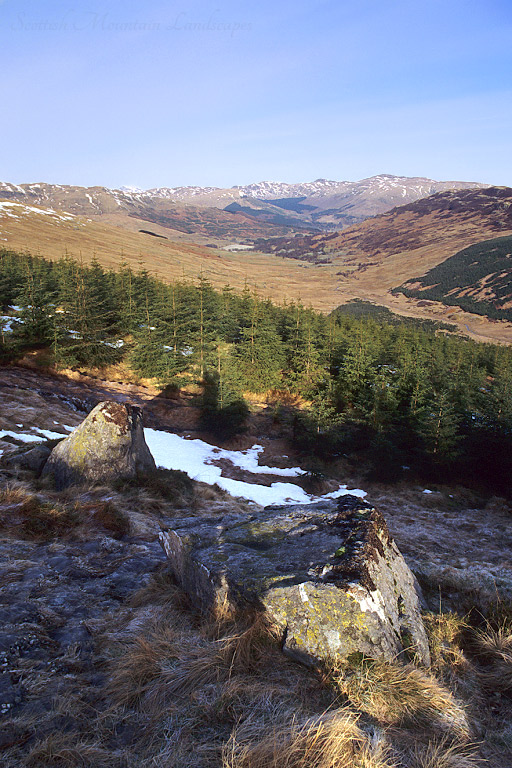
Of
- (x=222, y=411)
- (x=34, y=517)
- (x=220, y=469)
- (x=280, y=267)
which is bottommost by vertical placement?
(x=220, y=469)

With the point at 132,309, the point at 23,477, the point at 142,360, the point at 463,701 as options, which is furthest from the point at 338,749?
the point at 132,309

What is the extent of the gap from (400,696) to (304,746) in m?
0.87

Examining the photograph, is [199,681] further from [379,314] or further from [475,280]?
[475,280]

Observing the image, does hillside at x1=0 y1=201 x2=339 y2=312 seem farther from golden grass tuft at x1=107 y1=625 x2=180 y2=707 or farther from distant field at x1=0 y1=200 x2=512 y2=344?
golden grass tuft at x1=107 y1=625 x2=180 y2=707

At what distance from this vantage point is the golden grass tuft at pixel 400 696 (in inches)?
98.1

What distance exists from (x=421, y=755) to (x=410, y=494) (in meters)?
16.1

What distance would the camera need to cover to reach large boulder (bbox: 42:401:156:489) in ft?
28.4

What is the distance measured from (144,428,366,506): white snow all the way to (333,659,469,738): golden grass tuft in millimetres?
8430

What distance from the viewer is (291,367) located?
28.4 meters

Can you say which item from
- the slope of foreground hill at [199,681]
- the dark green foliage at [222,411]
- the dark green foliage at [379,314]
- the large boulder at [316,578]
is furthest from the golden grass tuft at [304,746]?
the dark green foliage at [379,314]

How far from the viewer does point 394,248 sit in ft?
630

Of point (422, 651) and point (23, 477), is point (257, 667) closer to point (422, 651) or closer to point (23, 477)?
point (422, 651)

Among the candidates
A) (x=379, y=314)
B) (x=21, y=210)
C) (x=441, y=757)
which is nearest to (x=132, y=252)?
(x=21, y=210)

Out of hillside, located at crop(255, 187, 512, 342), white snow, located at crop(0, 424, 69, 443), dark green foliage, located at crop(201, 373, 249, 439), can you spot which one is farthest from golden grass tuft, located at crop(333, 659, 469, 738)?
hillside, located at crop(255, 187, 512, 342)
